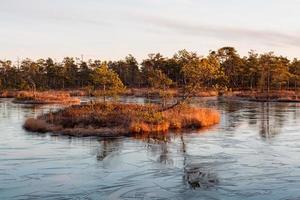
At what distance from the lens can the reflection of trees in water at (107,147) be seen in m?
27.4

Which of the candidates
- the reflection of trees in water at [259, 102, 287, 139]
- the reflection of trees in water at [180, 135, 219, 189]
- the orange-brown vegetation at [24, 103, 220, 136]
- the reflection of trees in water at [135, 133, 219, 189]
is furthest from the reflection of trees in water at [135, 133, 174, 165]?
→ the reflection of trees in water at [259, 102, 287, 139]

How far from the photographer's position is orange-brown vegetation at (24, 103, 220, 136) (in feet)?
119

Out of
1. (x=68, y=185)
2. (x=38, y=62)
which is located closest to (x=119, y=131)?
(x=68, y=185)

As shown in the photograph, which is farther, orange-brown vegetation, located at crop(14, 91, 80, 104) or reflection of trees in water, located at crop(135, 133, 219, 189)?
orange-brown vegetation, located at crop(14, 91, 80, 104)

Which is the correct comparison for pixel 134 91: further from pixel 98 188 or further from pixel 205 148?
pixel 98 188

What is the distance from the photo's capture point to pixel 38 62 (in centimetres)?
14212

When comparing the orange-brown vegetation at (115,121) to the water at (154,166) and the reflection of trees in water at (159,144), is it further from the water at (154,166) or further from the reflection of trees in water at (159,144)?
the water at (154,166)

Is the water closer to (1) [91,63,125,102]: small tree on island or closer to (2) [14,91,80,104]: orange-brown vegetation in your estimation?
(1) [91,63,125,102]: small tree on island

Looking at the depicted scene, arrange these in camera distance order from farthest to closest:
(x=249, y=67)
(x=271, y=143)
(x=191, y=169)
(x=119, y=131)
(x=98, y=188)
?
1. (x=249, y=67)
2. (x=119, y=131)
3. (x=271, y=143)
4. (x=191, y=169)
5. (x=98, y=188)

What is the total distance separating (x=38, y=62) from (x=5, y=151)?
117266 millimetres

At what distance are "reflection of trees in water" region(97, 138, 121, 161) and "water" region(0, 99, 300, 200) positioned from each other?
5 cm

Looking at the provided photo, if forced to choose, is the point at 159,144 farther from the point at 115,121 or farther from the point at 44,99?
the point at 44,99

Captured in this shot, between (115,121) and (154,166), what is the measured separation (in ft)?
46.6

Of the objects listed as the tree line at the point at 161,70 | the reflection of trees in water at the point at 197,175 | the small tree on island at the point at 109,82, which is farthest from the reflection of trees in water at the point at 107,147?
the tree line at the point at 161,70
